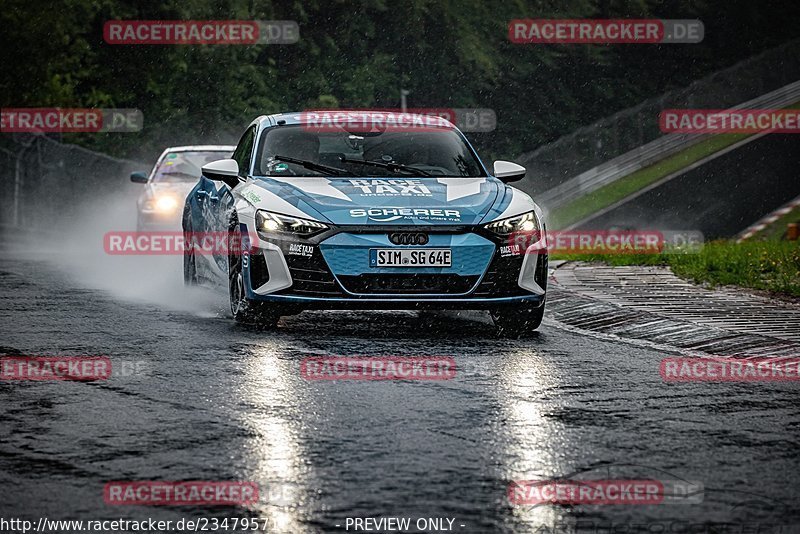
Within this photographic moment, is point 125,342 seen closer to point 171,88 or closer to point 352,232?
point 352,232

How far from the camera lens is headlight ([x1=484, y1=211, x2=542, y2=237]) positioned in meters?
10.4

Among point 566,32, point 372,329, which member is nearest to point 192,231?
point 372,329

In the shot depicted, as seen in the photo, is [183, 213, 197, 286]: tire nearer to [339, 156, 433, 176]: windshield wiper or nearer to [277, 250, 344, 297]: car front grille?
[339, 156, 433, 176]: windshield wiper

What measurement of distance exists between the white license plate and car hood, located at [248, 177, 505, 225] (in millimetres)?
191

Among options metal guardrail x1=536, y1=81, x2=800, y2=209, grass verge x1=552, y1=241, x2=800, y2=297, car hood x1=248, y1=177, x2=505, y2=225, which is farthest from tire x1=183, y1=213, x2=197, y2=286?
metal guardrail x1=536, y1=81, x2=800, y2=209

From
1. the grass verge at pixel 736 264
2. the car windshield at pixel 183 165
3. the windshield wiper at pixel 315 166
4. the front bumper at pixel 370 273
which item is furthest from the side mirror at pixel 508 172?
the car windshield at pixel 183 165

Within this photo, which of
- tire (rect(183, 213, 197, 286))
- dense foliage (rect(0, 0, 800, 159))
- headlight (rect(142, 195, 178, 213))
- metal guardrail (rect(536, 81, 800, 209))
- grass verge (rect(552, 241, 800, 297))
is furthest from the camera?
metal guardrail (rect(536, 81, 800, 209))

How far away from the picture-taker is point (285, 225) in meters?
10.3

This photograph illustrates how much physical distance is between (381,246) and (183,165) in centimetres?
1032

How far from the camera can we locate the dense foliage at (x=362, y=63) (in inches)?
1582

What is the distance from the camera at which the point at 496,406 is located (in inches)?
296

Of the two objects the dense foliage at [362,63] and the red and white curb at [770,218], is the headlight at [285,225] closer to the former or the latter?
the red and white curb at [770,218]

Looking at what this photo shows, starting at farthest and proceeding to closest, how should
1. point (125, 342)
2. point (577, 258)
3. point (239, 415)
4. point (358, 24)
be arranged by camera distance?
point (358, 24), point (577, 258), point (125, 342), point (239, 415)

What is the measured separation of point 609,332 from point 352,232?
2.11 metres
